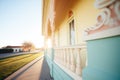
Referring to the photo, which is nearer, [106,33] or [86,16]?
[106,33]

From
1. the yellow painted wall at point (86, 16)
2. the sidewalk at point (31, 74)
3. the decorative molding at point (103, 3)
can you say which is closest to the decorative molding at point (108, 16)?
the decorative molding at point (103, 3)

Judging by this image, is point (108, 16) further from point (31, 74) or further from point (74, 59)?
point (31, 74)

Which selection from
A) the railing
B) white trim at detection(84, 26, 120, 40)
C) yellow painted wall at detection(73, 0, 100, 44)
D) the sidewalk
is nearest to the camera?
white trim at detection(84, 26, 120, 40)

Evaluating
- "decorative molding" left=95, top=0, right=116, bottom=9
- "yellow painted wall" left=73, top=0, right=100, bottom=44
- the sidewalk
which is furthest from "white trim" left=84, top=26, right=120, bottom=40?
the sidewalk

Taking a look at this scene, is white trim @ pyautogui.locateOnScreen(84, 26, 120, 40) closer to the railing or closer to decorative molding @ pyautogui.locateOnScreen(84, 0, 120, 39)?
decorative molding @ pyautogui.locateOnScreen(84, 0, 120, 39)

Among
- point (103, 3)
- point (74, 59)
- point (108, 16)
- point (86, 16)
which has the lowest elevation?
point (74, 59)

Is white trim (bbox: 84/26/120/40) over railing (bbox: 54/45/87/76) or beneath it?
over

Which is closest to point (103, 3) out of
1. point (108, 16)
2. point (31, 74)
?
point (108, 16)

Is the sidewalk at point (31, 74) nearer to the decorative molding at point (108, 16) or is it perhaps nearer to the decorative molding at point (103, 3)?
the decorative molding at point (108, 16)

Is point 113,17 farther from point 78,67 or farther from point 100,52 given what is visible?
point 78,67

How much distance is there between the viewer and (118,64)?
0.92 metres

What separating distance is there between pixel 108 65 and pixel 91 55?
33 cm

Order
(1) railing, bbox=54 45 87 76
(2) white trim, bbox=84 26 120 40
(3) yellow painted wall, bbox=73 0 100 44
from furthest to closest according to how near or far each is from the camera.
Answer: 1. (3) yellow painted wall, bbox=73 0 100 44
2. (1) railing, bbox=54 45 87 76
3. (2) white trim, bbox=84 26 120 40

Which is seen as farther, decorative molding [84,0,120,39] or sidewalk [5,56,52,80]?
sidewalk [5,56,52,80]
